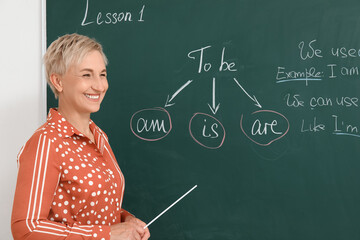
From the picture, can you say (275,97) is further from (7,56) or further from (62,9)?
(7,56)

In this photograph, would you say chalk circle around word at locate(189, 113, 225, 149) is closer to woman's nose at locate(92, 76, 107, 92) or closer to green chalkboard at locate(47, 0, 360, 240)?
green chalkboard at locate(47, 0, 360, 240)

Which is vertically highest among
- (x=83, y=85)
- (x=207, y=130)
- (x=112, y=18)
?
(x=112, y=18)

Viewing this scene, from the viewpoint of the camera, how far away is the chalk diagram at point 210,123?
175 cm

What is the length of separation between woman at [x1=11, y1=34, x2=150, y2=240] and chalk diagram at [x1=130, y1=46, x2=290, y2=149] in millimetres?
472

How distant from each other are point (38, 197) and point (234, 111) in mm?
1039

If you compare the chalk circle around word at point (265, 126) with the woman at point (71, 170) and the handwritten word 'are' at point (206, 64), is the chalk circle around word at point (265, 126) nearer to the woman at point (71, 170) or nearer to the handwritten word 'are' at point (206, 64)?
the handwritten word 'are' at point (206, 64)

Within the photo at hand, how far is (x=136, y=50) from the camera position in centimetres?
188

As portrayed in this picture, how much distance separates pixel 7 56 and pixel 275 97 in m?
1.49

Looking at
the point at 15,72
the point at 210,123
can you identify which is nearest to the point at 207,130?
the point at 210,123

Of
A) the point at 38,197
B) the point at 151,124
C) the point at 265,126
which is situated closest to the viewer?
the point at 38,197

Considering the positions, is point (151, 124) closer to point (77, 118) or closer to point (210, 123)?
point (210, 123)

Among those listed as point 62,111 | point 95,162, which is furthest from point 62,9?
point 95,162

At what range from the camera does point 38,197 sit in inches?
42.8

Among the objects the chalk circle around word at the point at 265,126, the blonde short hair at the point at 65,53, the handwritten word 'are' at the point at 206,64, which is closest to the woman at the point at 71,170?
the blonde short hair at the point at 65,53
